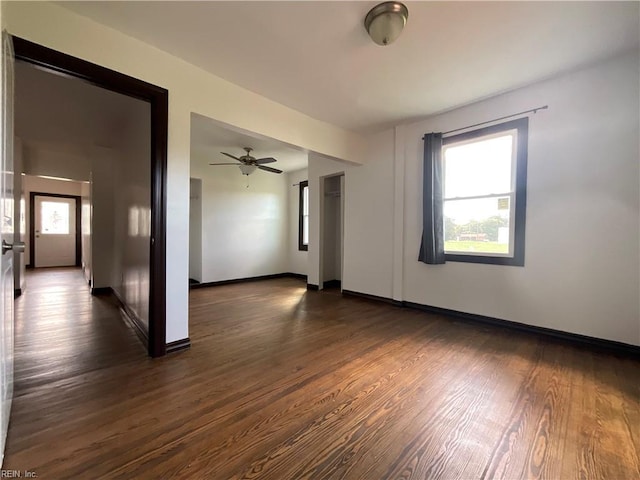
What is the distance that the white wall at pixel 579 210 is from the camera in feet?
7.88

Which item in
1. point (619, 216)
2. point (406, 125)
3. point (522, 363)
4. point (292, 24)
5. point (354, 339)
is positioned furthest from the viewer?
point (406, 125)

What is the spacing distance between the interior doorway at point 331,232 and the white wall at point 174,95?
2.26m

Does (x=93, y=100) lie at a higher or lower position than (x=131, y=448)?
higher

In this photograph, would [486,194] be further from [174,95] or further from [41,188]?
[41,188]

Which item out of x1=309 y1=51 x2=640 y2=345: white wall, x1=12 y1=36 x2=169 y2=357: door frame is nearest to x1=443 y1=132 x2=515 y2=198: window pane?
x1=309 y1=51 x2=640 y2=345: white wall

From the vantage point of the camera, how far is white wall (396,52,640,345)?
7.88ft

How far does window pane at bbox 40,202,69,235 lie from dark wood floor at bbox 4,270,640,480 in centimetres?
769

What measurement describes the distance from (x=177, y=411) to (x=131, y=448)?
29 cm

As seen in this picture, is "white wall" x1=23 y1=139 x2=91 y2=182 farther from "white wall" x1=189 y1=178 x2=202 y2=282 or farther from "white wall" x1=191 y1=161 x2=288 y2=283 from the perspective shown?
"white wall" x1=191 y1=161 x2=288 y2=283

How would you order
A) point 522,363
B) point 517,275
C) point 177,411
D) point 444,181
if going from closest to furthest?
point 177,411 → point 522,363 → point 517,275 → point 444,181

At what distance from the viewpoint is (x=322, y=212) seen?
5324mm

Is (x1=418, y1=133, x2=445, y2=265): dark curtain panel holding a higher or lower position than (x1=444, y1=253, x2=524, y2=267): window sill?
higher

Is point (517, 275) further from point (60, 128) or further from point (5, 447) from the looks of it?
point (60, 128)

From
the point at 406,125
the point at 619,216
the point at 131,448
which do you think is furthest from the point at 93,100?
the point at 619,216
